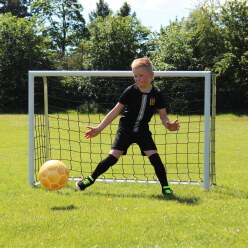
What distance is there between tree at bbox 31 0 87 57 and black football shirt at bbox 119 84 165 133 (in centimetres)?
4205

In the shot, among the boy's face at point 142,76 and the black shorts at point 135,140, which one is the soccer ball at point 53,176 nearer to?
the black shorts at point 135,140

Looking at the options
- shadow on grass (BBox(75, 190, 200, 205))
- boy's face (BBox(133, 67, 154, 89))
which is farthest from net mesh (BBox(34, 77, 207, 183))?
boy's face (BBox(133, 67, 154, 89))

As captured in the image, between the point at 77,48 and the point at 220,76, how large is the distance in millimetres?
19616

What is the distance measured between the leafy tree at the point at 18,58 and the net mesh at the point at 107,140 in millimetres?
3960

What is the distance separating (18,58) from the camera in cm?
3650

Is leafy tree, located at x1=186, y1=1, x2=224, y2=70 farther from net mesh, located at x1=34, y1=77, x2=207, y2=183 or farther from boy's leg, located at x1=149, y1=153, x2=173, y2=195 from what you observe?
boy's leg, located at x1=149, y1=153, x2=173, y2=195

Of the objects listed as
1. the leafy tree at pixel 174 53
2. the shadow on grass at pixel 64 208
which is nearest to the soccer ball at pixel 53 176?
the shadow on grass at pixel 64 208

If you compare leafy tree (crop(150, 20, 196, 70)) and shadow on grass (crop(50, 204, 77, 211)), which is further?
leafy tree (crop(150, 20, 196, 70))

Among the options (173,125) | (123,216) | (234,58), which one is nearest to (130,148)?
(173,125)

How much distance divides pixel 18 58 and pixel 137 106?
105 ft

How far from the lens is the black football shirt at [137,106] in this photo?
20.4 ft

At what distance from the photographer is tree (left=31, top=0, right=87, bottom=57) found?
155 ft

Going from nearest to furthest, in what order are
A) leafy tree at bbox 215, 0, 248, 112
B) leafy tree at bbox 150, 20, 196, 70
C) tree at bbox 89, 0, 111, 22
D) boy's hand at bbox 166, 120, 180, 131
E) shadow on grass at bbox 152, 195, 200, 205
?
shadow on grass at bbox 152, 195, 200, 205 → boy's hand at bbox 166, 120, 180, 131 → leafy tree at bbox 215, 0, 248, 112 → leafy tree at bbox 150, 20, 196, 70 → tree at bbox 89, 0, 111, 22

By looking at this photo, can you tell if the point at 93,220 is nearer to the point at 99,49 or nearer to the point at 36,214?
the point at 36,214
